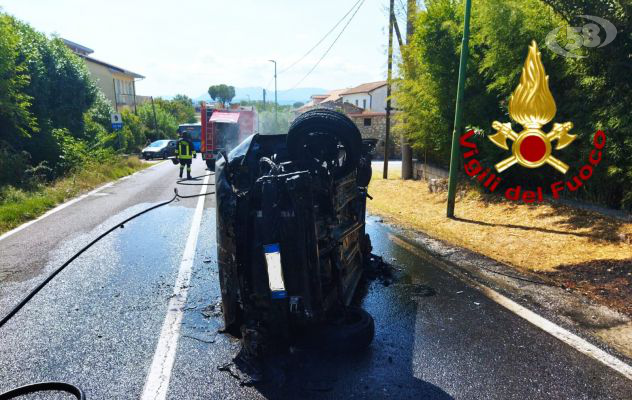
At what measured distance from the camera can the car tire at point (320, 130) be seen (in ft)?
13.4

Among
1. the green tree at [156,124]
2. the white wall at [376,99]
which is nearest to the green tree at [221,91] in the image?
the white wall at [376,99]

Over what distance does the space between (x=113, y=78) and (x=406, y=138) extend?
122 ft

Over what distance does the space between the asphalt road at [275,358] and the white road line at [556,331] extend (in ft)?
0.33

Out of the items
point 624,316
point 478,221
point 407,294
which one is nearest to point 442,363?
point 407,294

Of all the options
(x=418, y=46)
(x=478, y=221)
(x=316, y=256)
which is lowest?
(x=478, y=221)

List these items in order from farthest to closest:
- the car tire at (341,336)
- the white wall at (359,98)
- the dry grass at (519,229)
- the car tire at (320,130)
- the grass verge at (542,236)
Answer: the white wall at (359,98), the dry grass at (519,229), the grass verge at (542,236), the car tire at (320,130), the car tire at (341,336)

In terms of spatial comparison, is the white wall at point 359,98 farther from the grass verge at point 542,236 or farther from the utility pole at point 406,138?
the grass verge at point 542,236

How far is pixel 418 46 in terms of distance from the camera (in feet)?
37.4

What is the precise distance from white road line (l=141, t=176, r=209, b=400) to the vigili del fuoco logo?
6692mm

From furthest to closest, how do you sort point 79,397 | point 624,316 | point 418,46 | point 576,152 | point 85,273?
point 418,46
point 576,152
point 85,273
point 624,316
point 79,397

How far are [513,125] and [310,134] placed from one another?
6486 mm

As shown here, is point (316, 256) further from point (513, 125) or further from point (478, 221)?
point (513, 125)

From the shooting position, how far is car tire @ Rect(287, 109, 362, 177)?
4094 mm

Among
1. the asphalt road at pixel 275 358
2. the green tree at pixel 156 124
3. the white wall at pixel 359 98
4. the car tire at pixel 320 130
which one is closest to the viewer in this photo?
the asphalt road at pixel 275 358
